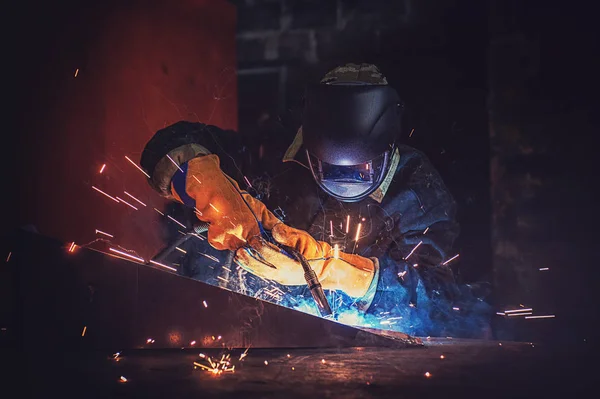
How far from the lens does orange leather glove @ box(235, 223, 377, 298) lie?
10.1 feet

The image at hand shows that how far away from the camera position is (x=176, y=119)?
3.99m

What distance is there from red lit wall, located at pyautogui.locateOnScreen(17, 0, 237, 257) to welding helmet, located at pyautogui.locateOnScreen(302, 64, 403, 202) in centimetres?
103

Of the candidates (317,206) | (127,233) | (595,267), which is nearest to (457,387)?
(317,206)

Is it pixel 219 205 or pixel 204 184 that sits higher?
pixel 204 184

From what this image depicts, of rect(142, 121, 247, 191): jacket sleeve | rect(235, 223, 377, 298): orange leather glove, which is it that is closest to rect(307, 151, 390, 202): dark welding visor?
rect(235, 223, 377, 298): orange leather glove

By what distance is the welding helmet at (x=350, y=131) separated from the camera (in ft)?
10.2

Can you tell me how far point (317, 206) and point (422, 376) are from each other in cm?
150

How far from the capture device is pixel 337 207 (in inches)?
140

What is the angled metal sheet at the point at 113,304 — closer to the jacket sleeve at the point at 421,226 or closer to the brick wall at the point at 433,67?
the jacket sleeve at the point at 421,226

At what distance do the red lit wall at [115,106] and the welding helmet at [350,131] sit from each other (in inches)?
40.5

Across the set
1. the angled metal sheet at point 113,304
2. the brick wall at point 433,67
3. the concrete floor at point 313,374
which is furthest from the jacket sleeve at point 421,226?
the angled metal sheet at point 113,304

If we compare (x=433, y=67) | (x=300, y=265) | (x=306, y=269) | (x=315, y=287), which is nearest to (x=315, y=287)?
(x=315, y=287)

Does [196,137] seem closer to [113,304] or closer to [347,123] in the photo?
[347,123]

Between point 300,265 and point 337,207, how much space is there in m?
0.57
